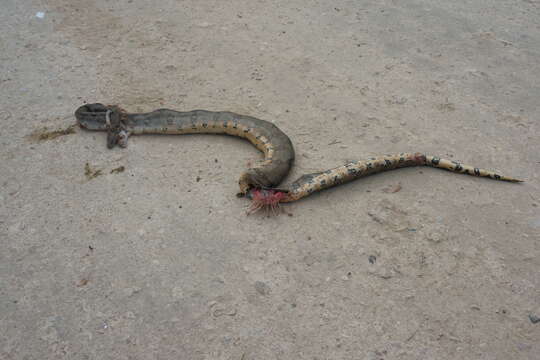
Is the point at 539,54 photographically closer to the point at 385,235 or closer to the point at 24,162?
the point at 385,235

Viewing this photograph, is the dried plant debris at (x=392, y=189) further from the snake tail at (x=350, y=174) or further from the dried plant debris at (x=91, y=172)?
the dried plant debris at (x=91, y=172)

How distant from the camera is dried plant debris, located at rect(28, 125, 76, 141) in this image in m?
5.47

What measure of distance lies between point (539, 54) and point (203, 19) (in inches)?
248

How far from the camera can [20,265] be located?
3924 mm

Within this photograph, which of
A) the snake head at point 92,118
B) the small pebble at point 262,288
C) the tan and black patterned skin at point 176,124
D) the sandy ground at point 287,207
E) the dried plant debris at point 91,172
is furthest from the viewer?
the snake head at point 92,118

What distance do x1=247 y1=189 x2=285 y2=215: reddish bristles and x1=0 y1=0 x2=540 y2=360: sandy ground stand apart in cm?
13

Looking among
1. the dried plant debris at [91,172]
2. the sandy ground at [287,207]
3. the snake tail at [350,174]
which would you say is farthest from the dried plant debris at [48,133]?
the snake tail at [350,174]

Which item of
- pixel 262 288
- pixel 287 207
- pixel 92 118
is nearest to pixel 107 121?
pixel 92 118

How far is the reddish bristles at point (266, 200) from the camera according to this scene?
4387mm

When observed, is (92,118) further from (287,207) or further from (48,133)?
(287,207)

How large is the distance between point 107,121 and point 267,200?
8.54 ft

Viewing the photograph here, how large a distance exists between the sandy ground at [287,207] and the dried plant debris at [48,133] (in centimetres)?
5

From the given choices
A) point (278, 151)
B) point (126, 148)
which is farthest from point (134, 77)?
point (278, 151)

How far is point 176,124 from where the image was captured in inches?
217
